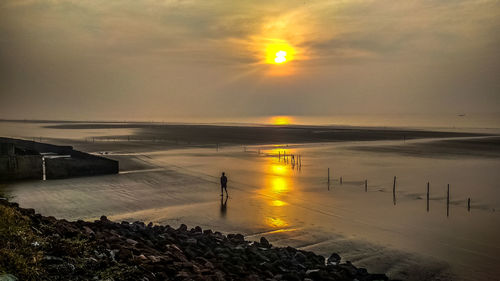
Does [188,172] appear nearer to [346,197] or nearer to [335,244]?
[346,197]

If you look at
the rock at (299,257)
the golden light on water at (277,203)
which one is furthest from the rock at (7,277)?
the golden light on water at (277,203)

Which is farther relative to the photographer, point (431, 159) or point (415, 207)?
point (431, 159)

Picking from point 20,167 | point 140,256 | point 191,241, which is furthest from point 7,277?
point 20,167

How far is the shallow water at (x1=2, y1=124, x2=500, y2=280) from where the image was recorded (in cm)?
1705

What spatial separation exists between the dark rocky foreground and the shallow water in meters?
2.66

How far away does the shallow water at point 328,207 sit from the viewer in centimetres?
1705

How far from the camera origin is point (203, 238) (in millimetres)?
16203

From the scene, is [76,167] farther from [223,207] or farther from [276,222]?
[276,222]

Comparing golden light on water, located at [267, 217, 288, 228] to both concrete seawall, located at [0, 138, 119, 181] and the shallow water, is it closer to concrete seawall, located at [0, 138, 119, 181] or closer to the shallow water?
the shallow water

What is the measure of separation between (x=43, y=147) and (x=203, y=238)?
41432 millimetres

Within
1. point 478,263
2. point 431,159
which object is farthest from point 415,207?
point 431,159

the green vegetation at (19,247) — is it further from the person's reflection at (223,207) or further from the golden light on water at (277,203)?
the golden light on water at (277,203)

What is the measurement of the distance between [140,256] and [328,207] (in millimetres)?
16307

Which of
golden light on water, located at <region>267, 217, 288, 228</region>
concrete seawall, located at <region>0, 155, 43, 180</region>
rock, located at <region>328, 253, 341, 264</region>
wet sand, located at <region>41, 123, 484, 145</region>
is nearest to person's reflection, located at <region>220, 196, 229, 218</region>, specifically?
golden light on water, located at <region>267, 217, 288, 228</region>
